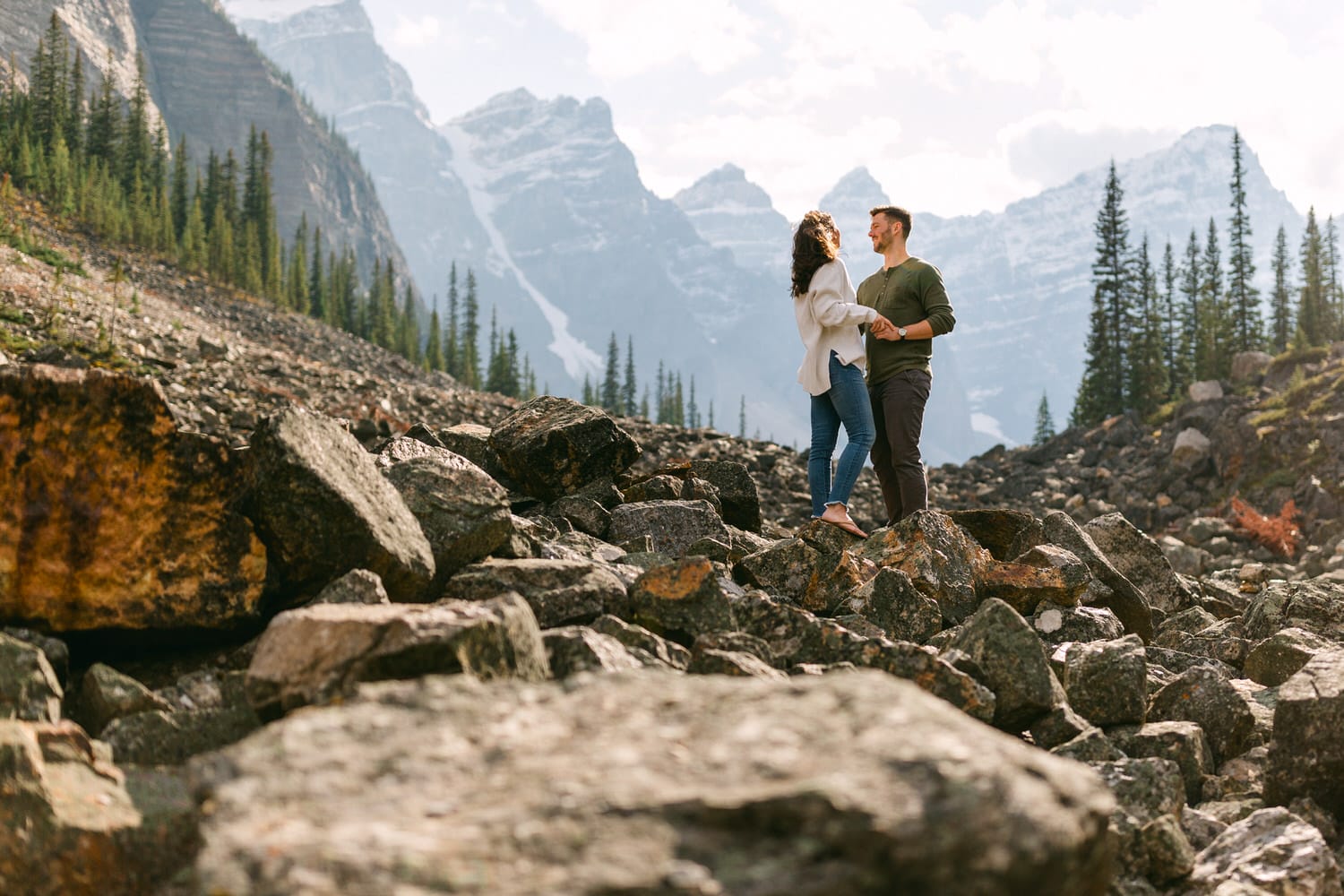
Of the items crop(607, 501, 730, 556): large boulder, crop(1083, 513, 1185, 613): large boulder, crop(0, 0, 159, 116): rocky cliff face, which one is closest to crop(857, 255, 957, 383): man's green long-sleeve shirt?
crop(607, 501, 730, 556): large boulder

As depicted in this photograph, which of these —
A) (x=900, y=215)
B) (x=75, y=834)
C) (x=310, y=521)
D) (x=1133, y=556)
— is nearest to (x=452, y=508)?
(x=310, y=521)

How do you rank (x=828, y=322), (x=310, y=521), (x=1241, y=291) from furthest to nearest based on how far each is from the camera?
(x=1241, y=291) < (x=828, y=322) < (x=310, y=521)

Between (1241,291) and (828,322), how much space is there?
7897cm

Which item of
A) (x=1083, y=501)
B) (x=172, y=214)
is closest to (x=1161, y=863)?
(x=1083, y=501)

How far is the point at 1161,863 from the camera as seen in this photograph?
3.97m

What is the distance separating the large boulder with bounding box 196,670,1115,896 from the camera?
2.06m

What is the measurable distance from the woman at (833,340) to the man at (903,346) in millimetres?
316

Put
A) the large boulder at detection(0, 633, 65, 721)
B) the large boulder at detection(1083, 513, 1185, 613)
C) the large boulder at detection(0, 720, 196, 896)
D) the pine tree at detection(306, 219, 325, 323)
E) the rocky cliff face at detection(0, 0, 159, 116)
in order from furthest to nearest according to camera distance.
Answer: the rocky cliff face at detection(0, 0, 159, 116) → the pine tree at detection(306, 219, 325, 323) → the large boulder at detection(1083, 513, 1185, 613) → the large boulder at detection(0, 633, 65, 721) → the large boulder at detection(0, 720, 196, 896)

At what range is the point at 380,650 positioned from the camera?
3379mm

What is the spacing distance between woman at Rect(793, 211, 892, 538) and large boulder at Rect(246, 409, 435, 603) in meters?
4.19

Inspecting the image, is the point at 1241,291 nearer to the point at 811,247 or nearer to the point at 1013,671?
the point at 811,247

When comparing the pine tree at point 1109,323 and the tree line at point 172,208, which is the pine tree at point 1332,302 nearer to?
the pine tree at point 1109,323

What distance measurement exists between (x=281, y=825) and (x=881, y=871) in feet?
4.43

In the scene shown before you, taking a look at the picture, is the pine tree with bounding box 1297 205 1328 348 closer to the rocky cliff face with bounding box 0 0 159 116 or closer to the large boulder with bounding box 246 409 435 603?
the large boulder with bounding box 246 409 435 603
